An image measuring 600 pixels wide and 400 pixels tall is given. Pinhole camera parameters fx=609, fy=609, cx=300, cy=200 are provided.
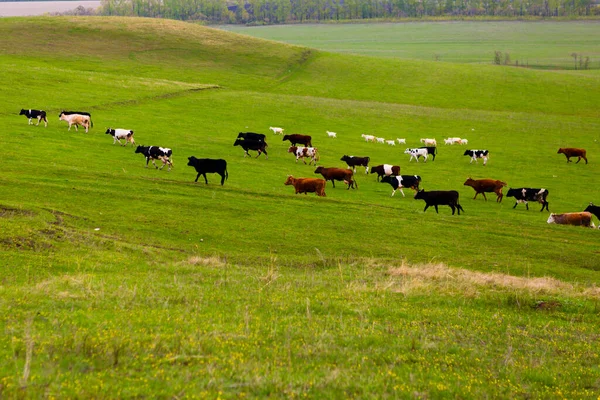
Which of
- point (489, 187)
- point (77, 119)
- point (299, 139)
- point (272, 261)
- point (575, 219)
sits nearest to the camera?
point (272, 261)

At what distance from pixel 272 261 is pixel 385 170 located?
22.6m

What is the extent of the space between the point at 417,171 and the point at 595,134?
33.3 metres

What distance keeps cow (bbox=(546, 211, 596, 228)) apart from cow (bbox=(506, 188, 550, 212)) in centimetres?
375

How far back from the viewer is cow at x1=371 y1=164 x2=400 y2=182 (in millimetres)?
43875

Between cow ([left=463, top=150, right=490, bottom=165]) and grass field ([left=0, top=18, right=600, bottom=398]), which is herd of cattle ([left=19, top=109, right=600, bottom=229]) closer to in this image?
cow ([left=463, top=150, right=490, bottom=165])

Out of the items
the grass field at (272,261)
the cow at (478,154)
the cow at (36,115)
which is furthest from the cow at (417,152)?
the cow at (36,115)

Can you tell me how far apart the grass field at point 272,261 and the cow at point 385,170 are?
1.83 m

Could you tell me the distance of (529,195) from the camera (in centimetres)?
3944

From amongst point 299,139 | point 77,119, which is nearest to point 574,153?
point 299,139

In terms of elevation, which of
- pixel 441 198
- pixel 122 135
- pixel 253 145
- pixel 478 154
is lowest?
pixel 478 154

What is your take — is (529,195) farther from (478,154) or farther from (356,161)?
(478,154)

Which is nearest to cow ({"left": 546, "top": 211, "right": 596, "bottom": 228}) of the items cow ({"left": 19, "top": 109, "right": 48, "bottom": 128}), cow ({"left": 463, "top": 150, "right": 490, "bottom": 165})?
cow ({"left": 463, "top": 150, "right": 490, "bottom": 165})

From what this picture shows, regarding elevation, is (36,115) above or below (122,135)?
above

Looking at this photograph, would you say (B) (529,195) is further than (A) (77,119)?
No
